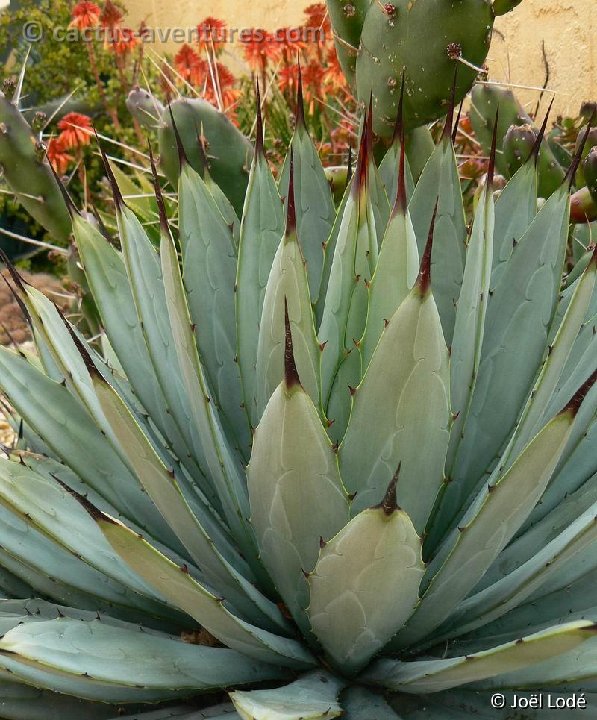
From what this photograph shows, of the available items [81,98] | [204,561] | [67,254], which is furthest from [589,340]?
[81,98]

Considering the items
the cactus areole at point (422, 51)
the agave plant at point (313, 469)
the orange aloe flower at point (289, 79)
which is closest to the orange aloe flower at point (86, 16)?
the orange aloe flower at point (289, 79)

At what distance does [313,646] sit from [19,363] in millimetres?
560

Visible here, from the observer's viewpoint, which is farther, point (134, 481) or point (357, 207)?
point (134, 481)

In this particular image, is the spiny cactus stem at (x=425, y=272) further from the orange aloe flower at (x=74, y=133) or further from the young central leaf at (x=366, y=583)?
the orange aloe flower at (x=74, y=133)

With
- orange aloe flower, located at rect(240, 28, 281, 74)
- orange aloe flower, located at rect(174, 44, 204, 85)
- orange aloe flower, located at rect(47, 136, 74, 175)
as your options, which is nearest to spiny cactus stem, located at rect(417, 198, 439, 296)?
orange aloe flower, located at rect(240, 28, 281, 74)

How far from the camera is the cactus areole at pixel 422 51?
159cm

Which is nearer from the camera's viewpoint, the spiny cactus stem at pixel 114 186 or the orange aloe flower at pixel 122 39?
the spiny cactus stem at pixel 114 186

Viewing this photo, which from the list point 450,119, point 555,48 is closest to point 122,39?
point 555,48

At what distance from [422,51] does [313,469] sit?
3.33 feet

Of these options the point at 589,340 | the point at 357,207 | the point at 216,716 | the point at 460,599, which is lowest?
the point at 216,716

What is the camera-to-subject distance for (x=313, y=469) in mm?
907

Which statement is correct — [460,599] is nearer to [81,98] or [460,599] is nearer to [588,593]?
[588,593]

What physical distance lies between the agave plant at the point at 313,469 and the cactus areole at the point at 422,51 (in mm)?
349

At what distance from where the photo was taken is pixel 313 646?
1.07 metres
